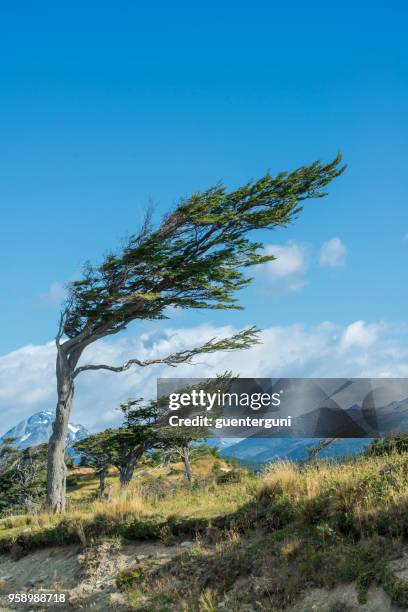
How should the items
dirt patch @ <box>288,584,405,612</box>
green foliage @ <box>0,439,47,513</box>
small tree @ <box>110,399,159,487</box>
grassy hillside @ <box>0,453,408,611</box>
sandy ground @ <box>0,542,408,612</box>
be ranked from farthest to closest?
green foliage @ <box>0,439,47,513</box>
small tree @ <box>110,399,159,487</box>
sandy ground @ <box>0,542,408,612</box>
grassy hillside @ <box>0,453,408,611</box>
dirt patch @ <box>288,584,405,612</box>

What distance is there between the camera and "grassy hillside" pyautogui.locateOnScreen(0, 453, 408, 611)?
427 inches

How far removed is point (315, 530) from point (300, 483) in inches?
76.7

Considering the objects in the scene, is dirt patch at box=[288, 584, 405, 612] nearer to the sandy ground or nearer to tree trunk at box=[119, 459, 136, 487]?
the sandy ground

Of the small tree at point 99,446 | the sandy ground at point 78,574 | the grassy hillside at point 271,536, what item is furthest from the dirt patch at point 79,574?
the small tree at point 99,446

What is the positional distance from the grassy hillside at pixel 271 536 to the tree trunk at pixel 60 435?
22.1 ft

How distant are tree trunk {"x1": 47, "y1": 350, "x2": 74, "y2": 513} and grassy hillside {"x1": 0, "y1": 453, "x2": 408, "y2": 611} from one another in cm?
675

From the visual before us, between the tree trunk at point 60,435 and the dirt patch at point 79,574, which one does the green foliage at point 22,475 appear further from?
the dirt patch at point 79,574

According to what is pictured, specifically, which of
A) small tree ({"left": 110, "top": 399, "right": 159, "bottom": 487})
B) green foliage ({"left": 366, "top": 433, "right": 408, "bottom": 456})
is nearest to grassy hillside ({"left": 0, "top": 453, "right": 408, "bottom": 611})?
green foliage ({"left": 366, "top": 433, "right": 408, "bottom": 456})

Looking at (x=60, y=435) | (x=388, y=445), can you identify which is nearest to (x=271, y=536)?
(x=388, y=445)

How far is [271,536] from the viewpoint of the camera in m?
12.6

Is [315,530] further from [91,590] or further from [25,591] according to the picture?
[25,591]

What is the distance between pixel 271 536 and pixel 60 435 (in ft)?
42.5

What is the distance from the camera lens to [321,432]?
3033 centimetres

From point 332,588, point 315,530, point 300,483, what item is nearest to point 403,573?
point 332,588
